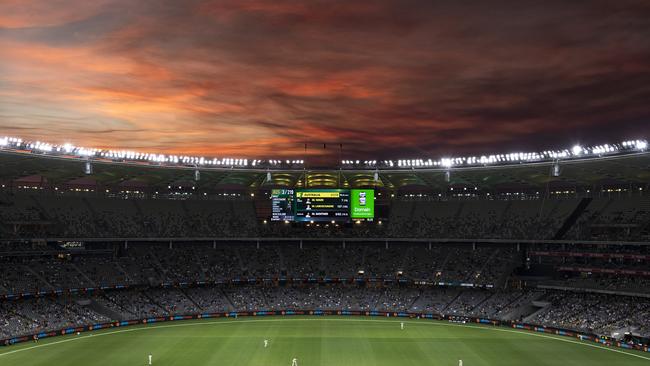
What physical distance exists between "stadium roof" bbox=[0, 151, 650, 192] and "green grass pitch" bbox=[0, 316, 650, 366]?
68.2 feet

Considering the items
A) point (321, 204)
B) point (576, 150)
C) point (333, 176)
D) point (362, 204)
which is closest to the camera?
point (576, 150)

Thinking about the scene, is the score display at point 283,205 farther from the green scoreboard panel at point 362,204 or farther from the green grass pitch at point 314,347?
the green grass pitch at point 314,347

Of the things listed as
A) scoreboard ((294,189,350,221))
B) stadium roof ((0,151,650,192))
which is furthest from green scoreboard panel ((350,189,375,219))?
stadium roof ((0,151,650,192))

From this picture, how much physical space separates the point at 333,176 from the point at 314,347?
3013 centimetres

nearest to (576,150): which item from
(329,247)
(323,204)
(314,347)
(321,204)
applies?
(323,204)

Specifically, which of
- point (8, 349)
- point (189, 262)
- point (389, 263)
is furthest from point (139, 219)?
point (389, 263)

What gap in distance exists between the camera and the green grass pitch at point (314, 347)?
51562 millimetres

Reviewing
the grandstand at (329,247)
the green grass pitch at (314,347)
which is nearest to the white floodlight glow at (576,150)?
the grandstand at (329,247)

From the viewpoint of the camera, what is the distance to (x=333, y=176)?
80750 millimetres

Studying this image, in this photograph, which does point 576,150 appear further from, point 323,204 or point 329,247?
point 329,247

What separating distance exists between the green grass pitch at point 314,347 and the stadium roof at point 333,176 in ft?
68.2

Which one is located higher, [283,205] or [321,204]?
[321,204]

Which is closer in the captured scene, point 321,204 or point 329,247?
point 321,204

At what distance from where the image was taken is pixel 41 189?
266 feet
